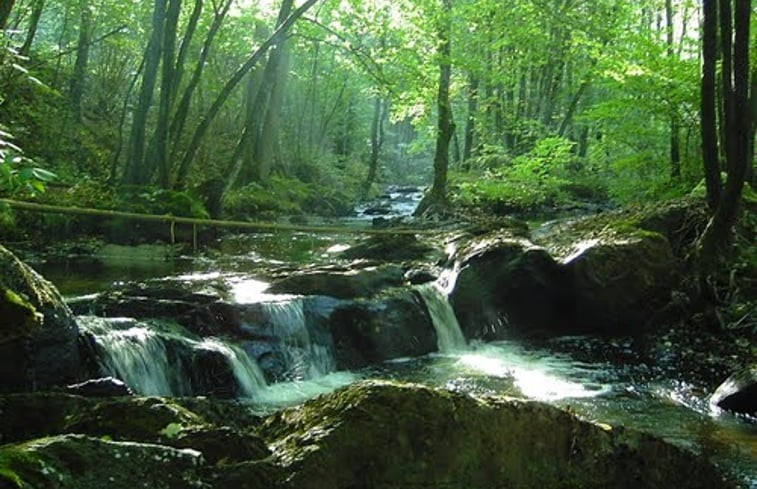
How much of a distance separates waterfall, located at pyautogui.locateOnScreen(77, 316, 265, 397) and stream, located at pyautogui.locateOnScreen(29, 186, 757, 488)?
11 mm

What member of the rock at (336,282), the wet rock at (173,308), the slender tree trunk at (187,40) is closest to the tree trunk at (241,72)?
the slender tree trunk at (187,40)

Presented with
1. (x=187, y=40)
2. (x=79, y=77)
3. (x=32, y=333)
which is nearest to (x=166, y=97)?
(x=187, y=40)

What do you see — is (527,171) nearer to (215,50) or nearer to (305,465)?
(215,50)

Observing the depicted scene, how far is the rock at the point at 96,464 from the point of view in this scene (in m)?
2.25

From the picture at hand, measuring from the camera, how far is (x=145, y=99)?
14805mm

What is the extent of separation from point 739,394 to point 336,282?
4953 millimetres

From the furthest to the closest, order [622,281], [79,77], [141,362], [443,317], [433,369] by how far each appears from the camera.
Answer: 1. [79,77]
2. [443,317]
3. [622,281]
4. [433,369]
5. [141,362]

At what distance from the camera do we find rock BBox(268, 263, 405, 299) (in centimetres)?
921

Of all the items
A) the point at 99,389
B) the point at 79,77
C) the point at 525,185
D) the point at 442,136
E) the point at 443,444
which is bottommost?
the point at 99,389

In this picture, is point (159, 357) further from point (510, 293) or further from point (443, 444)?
point (510, 293)

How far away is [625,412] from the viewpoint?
6.70 meters

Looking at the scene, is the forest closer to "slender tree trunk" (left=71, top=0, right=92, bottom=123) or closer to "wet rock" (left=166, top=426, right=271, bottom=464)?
"wet rock" (left=166, top=426, right=271, bottom=464)

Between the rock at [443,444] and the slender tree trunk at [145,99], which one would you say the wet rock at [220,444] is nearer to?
the rock at [443,444]

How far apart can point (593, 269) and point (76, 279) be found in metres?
7.43
